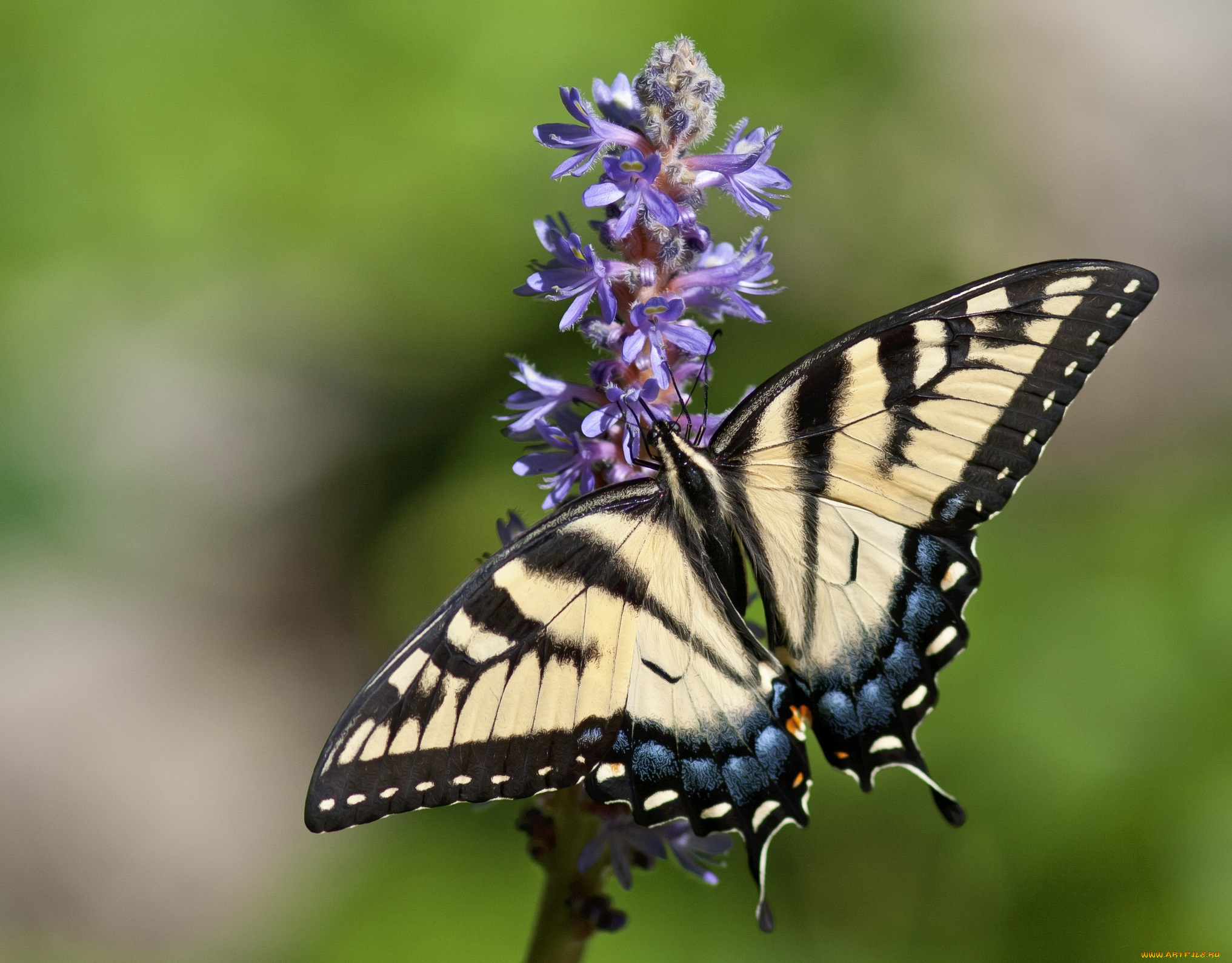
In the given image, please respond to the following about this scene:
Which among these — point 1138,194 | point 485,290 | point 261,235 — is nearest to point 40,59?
point 261,235

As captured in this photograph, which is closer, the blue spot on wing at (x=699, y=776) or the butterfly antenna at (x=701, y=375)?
the butterfly antenna at (x=701, y=375)

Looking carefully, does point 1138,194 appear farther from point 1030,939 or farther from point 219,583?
point 219,583

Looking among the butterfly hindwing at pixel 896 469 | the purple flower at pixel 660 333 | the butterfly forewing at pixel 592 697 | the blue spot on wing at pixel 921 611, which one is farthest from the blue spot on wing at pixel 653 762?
the purple flower at pixel 660 333

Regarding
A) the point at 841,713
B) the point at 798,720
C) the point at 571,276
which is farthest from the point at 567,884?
the point at 571,276

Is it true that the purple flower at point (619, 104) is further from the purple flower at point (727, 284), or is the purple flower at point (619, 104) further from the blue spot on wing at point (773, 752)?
the blue spot on wing at point (773, 752)

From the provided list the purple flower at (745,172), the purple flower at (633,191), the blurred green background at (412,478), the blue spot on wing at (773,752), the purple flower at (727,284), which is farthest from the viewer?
the blurred green background at (412,478)

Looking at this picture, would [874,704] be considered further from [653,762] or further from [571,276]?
[571,276]

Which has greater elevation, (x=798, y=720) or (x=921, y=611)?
(x=921, y=611)
